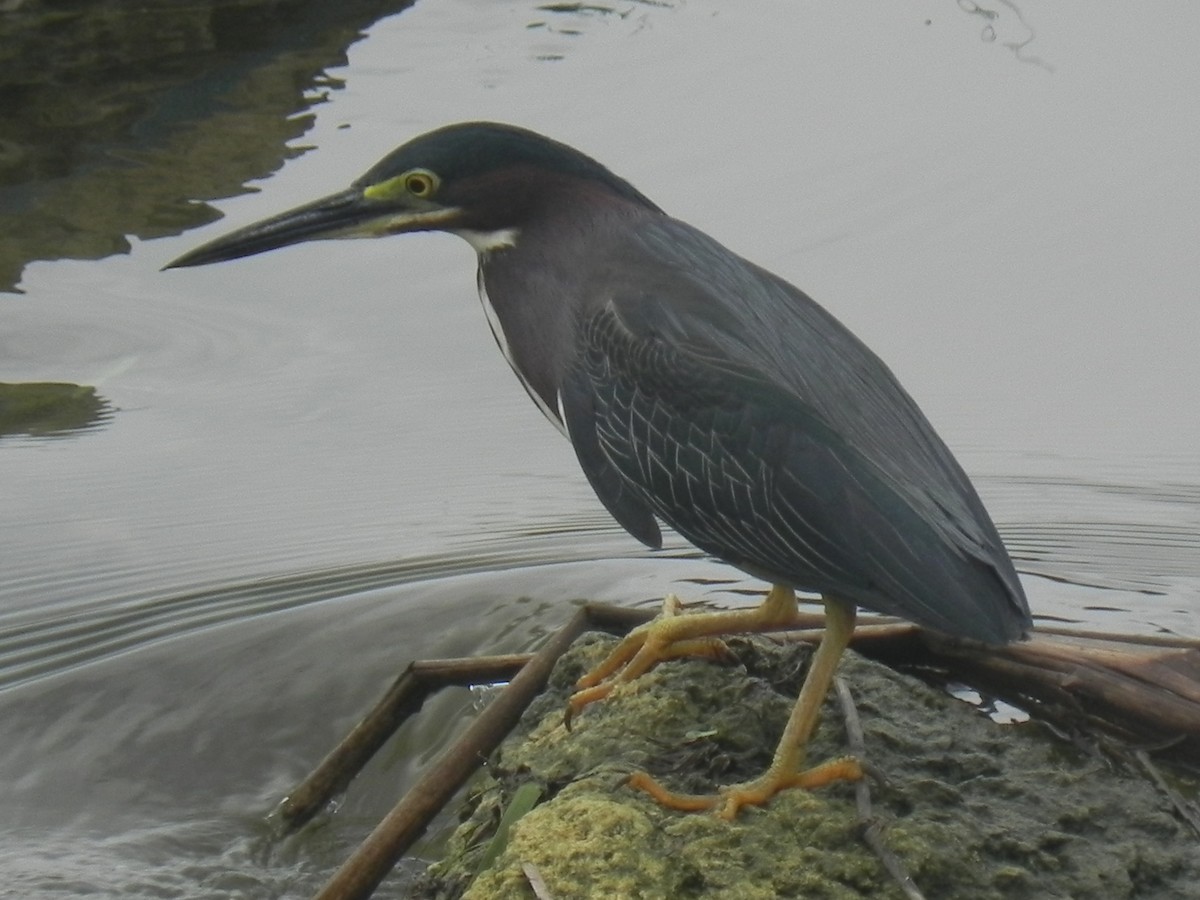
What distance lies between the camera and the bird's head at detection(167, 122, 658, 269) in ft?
13.1

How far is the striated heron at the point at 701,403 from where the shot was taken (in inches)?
136

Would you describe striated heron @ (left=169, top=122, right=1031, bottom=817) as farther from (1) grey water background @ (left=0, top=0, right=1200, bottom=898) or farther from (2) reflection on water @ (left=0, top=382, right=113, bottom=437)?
(2) reflection on water @ (left=0, top=382, right=113, bottom=437)

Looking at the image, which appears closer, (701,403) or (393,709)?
(701,403)

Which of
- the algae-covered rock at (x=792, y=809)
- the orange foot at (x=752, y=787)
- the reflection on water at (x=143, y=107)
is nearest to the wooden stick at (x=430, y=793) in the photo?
the algae-covered rock at (x=792, y=809)

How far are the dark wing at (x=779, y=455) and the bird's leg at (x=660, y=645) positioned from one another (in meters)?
0.15

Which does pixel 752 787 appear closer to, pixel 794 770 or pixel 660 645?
pixel 794 770

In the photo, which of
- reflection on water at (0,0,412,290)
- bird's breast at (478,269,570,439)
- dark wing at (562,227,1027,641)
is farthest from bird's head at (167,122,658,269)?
reflection on water at (0,0,412,290)

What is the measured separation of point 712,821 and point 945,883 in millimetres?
396

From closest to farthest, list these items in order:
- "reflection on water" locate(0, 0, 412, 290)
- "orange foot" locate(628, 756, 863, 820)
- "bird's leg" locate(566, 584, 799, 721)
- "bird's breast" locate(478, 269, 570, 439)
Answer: "orange foot" locate(628, 756, 863, 820)
"bird's leg" locate(566, 584, 799, 721)
"bird's breast" locate(478, 269, 570, 439)
"reflection on water" locate(0, 0, 412, 290)

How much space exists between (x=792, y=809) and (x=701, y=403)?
2.86 feet

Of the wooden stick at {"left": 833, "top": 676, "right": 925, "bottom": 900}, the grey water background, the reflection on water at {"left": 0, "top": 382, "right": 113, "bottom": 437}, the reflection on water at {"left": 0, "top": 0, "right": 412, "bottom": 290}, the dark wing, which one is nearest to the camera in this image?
the wooden stick at {"left": 833, "top": 676, "right": 925, "bottom": 900}

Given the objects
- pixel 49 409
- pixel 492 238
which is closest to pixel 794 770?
pixel 492 238

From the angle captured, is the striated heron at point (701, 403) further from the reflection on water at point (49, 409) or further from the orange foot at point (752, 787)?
the reflection on water at point (49, 409)

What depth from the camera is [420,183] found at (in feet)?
13.2
